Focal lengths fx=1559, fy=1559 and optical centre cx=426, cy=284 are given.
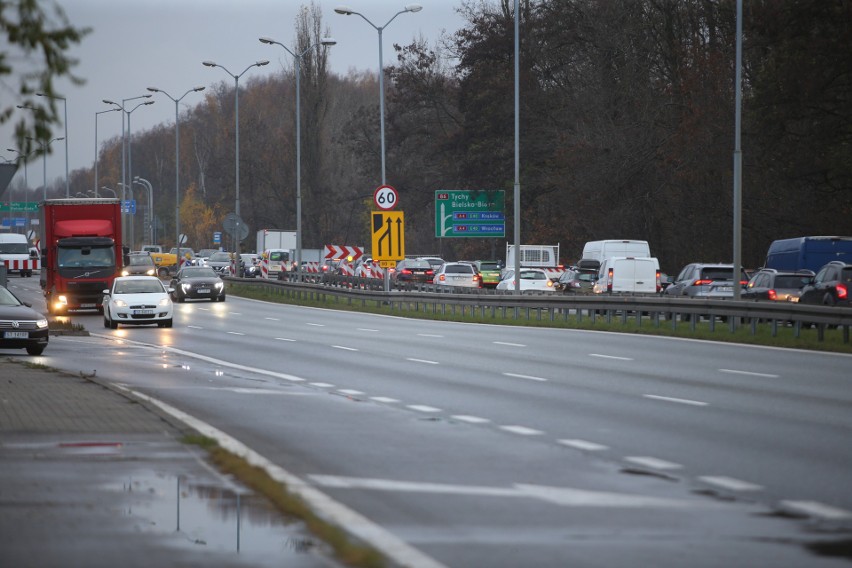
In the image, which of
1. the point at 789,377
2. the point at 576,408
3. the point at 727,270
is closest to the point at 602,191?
the point at 727,270

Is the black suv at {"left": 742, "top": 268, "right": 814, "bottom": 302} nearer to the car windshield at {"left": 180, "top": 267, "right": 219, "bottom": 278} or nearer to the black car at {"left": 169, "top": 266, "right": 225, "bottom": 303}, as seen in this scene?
the black car at {"left": 169, "top": 266, "right": 225, "bottom": 303}

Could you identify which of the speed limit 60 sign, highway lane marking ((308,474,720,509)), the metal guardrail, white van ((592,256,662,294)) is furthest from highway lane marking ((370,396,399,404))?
white van ((592,256,662,294))

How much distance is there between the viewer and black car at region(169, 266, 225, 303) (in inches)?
2386

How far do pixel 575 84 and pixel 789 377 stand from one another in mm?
61240

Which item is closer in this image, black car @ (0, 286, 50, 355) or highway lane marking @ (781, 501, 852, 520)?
highway lane marking @ (781, 501, 852, 520)

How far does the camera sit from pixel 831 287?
3747cm

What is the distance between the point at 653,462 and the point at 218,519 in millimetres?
4450

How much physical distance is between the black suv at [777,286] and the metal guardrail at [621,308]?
1341 millimetres

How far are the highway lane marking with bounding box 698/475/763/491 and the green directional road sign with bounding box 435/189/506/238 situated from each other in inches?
2507

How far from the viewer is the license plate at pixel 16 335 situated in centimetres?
2809

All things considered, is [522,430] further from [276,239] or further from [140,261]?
[276,239]

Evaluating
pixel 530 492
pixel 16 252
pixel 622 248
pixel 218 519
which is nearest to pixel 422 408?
pixel 530 492

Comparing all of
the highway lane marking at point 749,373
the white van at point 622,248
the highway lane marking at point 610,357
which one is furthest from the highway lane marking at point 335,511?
the white van at point 622,248

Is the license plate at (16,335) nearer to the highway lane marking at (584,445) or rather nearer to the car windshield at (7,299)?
the car windshield at (7,299)
